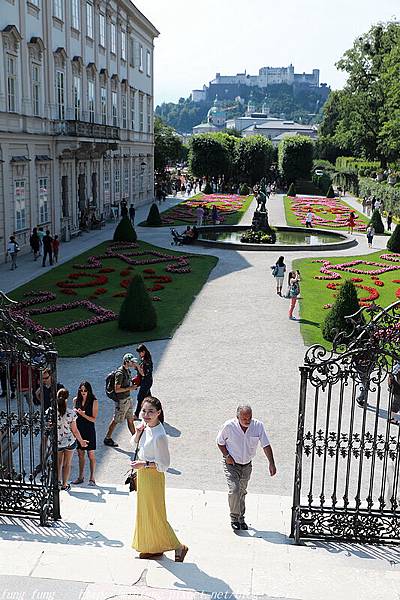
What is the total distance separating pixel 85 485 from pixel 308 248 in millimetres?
24170

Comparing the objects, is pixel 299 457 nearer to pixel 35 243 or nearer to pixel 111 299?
pixel 111 299

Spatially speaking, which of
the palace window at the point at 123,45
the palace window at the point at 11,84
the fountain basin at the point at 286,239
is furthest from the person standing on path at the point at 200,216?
the palace window at the point at 11,84

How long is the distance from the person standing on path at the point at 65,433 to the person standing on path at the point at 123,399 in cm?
162

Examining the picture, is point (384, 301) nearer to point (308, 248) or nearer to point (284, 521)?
point (308, 248)

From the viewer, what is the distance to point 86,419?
9.22m

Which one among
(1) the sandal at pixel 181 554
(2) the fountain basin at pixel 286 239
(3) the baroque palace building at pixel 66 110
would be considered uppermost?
(3) the baroque palace building at pixel 66 110

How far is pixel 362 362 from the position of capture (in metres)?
7.05

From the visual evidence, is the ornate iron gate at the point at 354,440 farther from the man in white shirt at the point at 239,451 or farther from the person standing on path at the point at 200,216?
the person standing on path at the point at 200,216

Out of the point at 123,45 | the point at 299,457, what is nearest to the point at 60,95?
the point at 123,45

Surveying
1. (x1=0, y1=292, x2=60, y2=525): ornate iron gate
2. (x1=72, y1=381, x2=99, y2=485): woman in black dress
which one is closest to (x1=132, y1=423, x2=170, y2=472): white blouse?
(x1=0, y1=292, x2=60, y2=525): ornate iron gate

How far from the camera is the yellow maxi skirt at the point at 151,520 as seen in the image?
6469mm

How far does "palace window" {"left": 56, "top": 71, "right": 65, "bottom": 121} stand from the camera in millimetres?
32375

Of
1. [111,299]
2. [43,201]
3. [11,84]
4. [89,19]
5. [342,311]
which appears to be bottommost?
[111,299]

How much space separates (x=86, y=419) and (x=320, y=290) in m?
14.5
